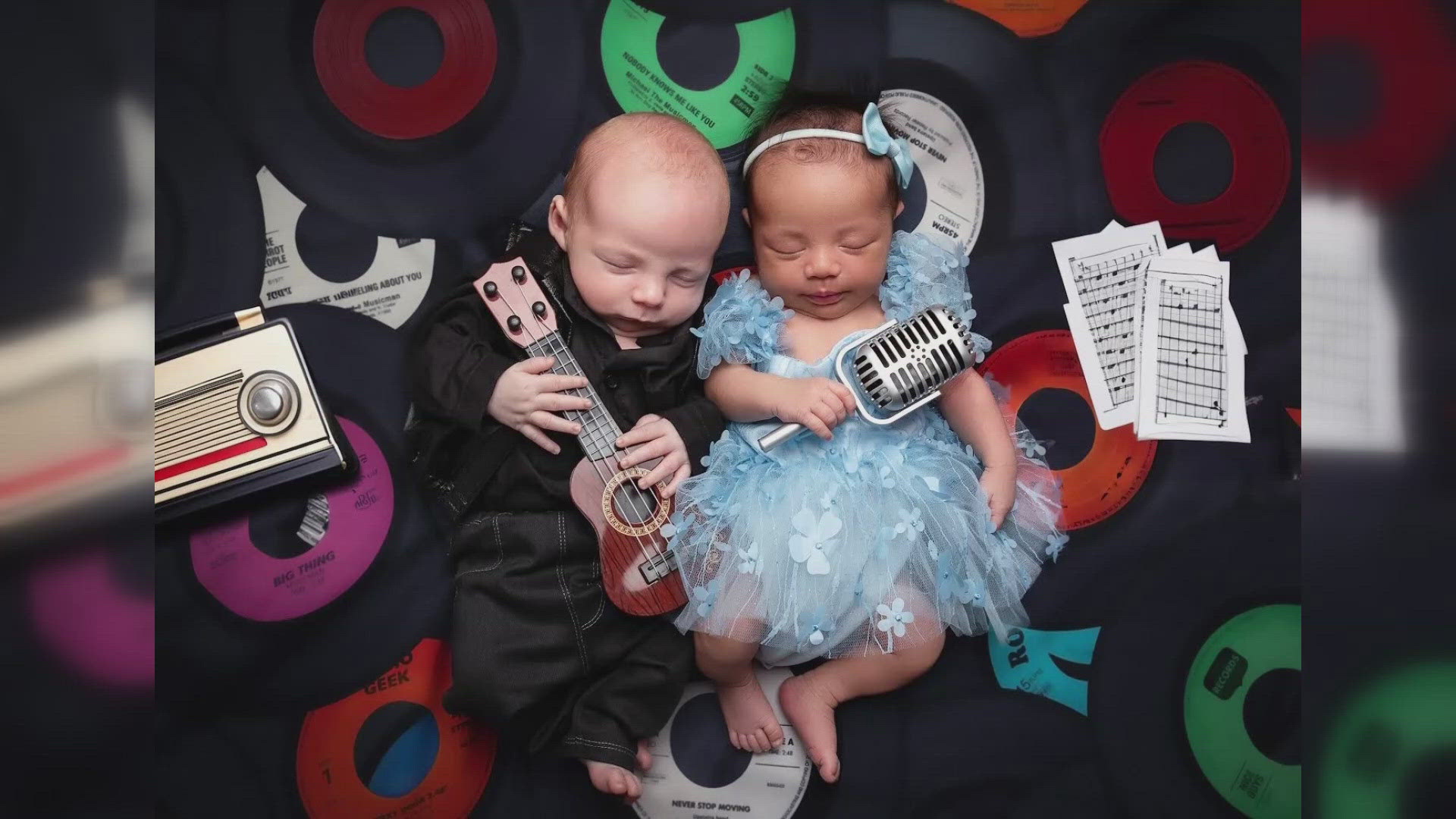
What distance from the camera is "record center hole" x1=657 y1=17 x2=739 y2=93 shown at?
1.45m

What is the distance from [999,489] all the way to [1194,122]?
2.14 ft

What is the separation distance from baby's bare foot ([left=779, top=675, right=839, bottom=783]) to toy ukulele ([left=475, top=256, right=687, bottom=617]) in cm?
23

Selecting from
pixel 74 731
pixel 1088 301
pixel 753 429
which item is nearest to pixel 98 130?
pixel 74 731

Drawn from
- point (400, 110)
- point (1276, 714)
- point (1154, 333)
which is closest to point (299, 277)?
point (400, 110)

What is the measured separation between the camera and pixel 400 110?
1.44 meters

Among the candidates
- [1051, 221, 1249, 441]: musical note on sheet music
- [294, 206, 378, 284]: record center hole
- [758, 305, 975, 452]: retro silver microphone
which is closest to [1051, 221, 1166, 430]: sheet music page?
[1051, 221, 1249, 441]: musical note on sheet music

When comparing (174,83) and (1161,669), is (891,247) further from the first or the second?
(174,83)

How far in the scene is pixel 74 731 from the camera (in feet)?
2.23

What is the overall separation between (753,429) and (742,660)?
30cm

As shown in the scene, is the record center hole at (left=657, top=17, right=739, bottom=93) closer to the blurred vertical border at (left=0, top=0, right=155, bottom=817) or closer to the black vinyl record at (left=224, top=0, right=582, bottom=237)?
the black vinyl record at (left=224, top=0, right=582, bottom=237)

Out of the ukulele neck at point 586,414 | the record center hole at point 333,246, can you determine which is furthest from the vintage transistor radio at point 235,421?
the ukulele neck at point 586,414

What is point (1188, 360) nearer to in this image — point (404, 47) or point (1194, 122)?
point (1194, 122)

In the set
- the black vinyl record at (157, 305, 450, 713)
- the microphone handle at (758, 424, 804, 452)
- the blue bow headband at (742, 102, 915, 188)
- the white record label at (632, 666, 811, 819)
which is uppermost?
the blue bow headband at (742, 102, 915, 188)

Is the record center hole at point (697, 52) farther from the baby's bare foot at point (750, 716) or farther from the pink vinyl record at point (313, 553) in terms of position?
the baby's bare foot at point (750, 716)
